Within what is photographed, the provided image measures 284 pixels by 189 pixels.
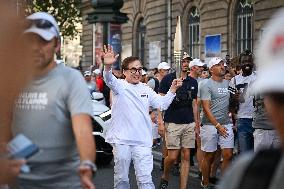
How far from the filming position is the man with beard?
35.0 ft

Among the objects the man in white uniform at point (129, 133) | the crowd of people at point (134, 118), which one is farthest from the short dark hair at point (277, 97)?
the man in white uniform at point (129, 133)

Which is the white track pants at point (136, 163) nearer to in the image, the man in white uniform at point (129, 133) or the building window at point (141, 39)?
the man in white uniform at point (129, 133)

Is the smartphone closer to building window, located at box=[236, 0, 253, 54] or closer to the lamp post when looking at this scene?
the lamp post

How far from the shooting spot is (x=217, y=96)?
34.4ft

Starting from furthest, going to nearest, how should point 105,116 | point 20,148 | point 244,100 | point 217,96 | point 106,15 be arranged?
point 105,116, point 106,15, point 244,100, point 217,96, point 20,148

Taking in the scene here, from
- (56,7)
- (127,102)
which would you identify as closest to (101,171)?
(127,102)

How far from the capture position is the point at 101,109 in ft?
45.3

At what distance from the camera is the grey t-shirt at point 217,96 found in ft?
34.1

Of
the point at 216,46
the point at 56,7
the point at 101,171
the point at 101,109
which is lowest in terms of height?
the point at 101,171

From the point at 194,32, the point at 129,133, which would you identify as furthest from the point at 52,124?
the point at 194,32

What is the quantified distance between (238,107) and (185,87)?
87cm

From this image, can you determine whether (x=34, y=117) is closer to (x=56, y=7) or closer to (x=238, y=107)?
(x=238, y=107)

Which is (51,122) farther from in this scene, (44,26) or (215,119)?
(215,119)

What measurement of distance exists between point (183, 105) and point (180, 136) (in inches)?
17.5
